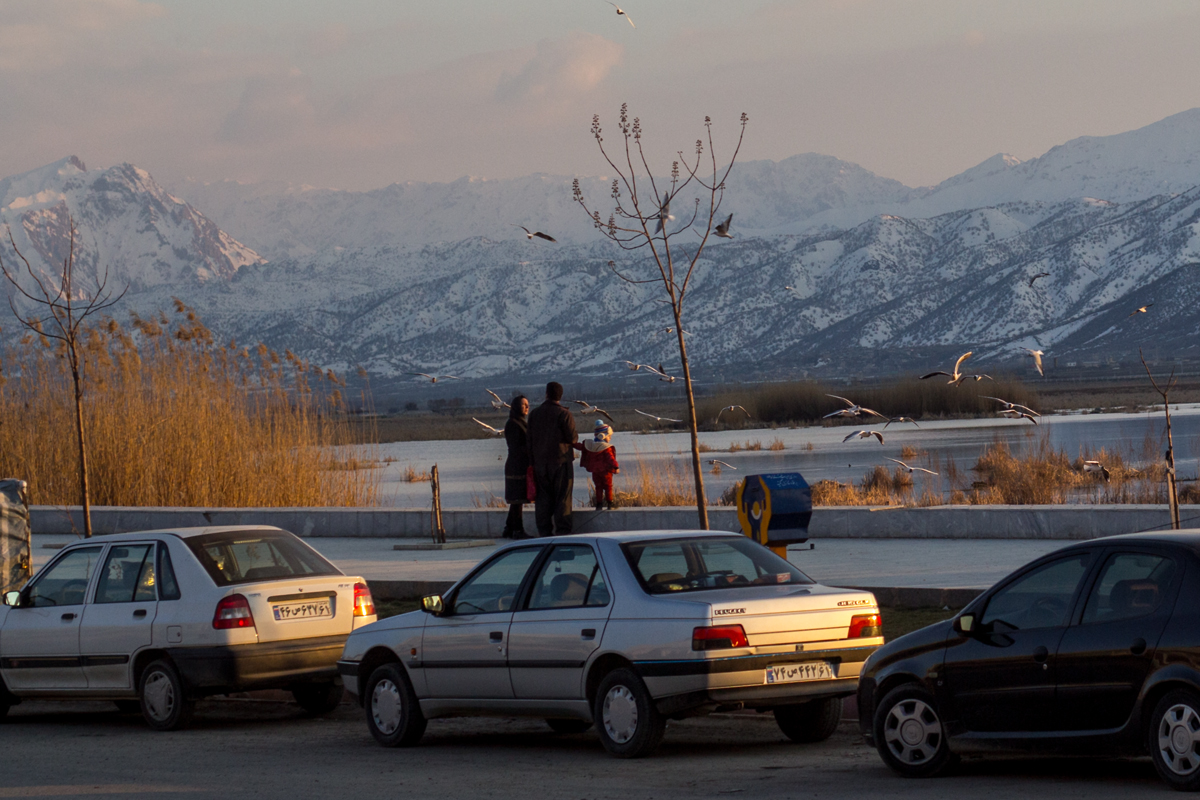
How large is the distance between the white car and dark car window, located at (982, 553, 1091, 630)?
491cm

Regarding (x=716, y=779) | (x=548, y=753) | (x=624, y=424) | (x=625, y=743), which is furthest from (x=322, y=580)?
(x=624, y=424)

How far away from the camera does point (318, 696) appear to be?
11.4 meters

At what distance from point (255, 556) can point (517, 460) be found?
766cm

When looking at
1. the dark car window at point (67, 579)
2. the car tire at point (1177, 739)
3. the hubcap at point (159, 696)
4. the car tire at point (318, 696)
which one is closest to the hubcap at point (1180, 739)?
the car tire at point (1177, 739)

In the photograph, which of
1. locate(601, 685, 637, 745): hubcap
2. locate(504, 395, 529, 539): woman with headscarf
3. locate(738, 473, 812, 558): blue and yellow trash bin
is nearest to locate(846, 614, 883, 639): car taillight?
locate(601, 685, 637, 745): hubcap

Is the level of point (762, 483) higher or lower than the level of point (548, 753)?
higher

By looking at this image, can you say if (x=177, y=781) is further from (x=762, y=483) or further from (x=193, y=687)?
(x=762, y=483)

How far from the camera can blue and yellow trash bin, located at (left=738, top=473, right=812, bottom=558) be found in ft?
39.4

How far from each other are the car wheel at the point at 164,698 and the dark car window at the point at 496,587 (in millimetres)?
2257

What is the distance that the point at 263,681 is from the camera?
10367mm

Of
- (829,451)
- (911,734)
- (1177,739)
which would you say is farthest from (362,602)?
(829,451)

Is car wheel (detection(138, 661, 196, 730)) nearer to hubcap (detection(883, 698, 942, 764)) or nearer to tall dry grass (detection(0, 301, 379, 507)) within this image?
hubcap (detection(883, 698, 942, 764))

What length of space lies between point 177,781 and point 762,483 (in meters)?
5.31

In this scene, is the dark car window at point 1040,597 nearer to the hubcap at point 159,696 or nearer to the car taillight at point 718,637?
the car taillight at point 718,637
